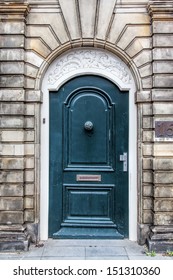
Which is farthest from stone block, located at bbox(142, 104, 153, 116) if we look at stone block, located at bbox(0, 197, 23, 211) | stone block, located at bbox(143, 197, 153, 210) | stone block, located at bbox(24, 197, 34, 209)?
stone block, located at bbox(0, 197, 23, 211)

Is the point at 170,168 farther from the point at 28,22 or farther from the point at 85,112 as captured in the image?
the point at 28,22

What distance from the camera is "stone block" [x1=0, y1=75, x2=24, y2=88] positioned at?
16.7 feet

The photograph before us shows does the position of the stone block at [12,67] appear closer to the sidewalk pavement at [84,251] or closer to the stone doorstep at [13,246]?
the stone doorstep at [13,246]

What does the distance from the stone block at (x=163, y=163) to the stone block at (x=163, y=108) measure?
79 cm

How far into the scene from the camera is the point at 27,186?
16.9 feet

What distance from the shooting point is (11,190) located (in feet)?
16.6

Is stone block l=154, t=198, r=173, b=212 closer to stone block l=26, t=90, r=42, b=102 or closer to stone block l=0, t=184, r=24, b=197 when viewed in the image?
stone block l=0, t=184, r=24, b=197

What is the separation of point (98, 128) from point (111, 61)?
1.25 m

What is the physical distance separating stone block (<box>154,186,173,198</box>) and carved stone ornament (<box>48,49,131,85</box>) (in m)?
1.95

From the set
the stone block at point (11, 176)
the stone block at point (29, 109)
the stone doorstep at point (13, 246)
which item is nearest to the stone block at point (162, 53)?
the stone block at point (29, 109)

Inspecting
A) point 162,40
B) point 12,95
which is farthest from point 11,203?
point 162,40

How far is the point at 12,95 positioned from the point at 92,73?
1481 mm

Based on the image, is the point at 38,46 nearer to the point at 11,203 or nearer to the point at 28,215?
the point at 11,203

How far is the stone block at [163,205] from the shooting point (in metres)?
4.97
